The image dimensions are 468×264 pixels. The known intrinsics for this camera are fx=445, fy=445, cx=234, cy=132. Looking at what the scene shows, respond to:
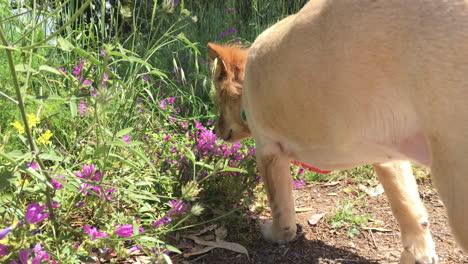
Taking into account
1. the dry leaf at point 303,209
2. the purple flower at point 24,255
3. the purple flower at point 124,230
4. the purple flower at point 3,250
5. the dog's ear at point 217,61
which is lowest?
the dry leaf at point 303,209

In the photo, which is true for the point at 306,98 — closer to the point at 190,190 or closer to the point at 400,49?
the point at 400,49

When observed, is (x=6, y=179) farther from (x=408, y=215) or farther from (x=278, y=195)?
(x=408, y=215)

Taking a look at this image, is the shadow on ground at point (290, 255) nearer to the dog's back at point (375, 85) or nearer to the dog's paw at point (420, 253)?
the dog's paw at point (420, 253)

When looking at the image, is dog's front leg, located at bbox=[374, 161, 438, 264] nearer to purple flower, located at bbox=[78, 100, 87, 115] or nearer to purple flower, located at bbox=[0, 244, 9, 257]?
purple flower, located at bbox=[78, 100, 87, 115]

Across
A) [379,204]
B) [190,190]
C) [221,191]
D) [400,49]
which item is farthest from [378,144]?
[379,204]

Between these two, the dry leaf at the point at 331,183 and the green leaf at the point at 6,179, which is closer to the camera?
the green leaf at the point at 6,179

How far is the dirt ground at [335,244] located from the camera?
2.58 meters

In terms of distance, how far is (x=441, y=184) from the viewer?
156 cm

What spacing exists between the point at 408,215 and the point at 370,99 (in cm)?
109

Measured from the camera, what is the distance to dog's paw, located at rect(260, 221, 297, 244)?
2.69 m

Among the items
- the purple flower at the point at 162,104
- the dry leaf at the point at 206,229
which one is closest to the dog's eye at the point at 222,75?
the purple flower at the point at 162,104

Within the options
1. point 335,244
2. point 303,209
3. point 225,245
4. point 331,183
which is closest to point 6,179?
point 225,245

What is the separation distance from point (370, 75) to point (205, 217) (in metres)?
1.55

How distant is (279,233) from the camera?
2695 mm
